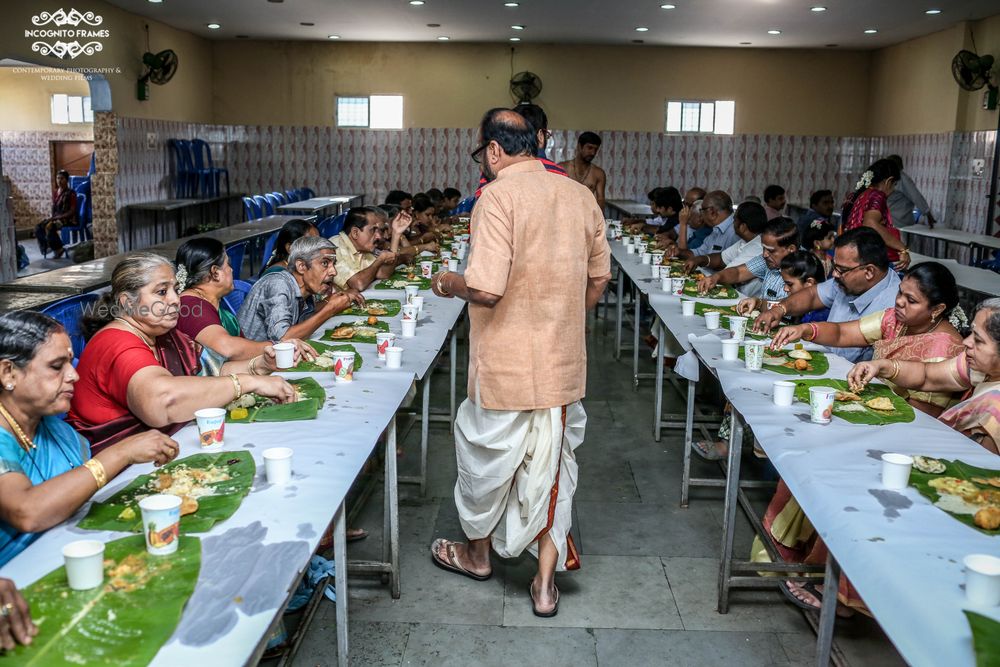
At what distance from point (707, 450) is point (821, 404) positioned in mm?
1979

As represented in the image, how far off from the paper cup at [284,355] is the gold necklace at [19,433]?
3.22ft

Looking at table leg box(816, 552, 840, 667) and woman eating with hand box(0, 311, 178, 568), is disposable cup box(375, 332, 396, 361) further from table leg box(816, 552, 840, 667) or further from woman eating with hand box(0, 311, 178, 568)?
table leg box(816, 552, 840, 667)

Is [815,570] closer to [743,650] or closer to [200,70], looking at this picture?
[743,650]

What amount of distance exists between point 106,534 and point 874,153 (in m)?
13.3

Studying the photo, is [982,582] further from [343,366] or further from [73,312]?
[73,312]

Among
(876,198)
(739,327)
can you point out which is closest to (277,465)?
(739,327)

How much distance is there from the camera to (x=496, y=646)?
2.79 metres

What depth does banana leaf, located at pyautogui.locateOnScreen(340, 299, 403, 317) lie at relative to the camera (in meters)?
4.12

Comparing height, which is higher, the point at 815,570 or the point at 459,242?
the point at 459,242

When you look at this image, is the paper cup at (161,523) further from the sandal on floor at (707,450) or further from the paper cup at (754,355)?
the sandal on floor at (707,450)

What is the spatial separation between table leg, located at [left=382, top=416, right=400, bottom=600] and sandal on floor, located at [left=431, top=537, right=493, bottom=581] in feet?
0.88

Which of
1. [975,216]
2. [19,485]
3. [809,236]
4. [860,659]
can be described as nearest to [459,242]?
[809,236]

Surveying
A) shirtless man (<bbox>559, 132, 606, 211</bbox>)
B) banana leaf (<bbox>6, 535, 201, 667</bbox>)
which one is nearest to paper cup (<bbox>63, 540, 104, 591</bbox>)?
banana leaf (<bbox>6, 535, 201, 667</bbox>)

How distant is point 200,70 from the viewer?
12.9 meters
